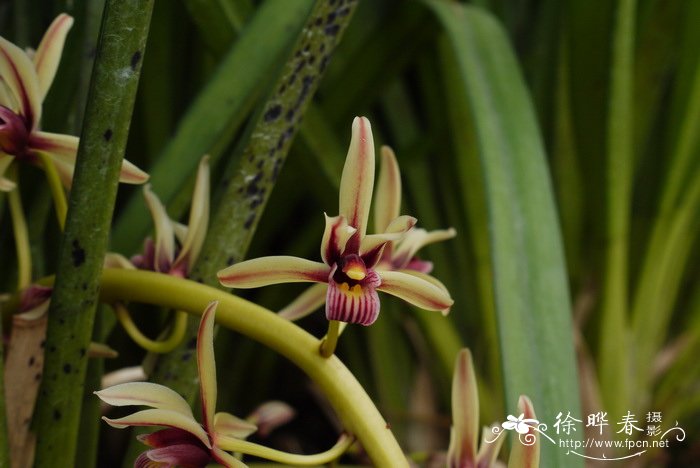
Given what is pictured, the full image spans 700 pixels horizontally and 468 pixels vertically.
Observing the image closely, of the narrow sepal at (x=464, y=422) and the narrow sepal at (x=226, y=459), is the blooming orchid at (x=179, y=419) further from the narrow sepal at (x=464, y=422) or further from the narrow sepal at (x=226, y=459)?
the narrow sepal at (x=464, y=422)

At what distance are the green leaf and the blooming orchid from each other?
175mm

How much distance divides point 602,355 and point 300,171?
16.5 inches

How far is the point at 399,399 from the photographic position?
905 mm

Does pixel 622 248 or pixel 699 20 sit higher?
pixel 699 20

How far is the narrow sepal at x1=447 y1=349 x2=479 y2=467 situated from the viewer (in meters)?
0.35

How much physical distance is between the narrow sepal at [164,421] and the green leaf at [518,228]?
181 mm

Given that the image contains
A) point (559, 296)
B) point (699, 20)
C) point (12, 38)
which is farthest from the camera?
point (699, 20)

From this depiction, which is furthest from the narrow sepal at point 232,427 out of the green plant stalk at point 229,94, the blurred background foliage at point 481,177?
the blurred background foliage at point 481,177

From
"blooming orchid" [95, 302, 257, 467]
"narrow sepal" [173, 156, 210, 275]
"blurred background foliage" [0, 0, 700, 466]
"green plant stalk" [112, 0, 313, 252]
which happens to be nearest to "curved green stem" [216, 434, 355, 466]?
"blooming orchid" [95, 302, 257, 467]

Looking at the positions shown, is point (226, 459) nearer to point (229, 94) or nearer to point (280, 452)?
point (280, 452)

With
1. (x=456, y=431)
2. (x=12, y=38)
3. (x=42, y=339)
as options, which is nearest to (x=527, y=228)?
(x=456, y=431)

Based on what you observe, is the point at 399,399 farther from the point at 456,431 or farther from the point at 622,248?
the point at 456,431

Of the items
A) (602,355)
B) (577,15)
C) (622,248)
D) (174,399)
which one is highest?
(577,15)

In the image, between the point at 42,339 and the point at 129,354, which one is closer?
the point at 42,339
